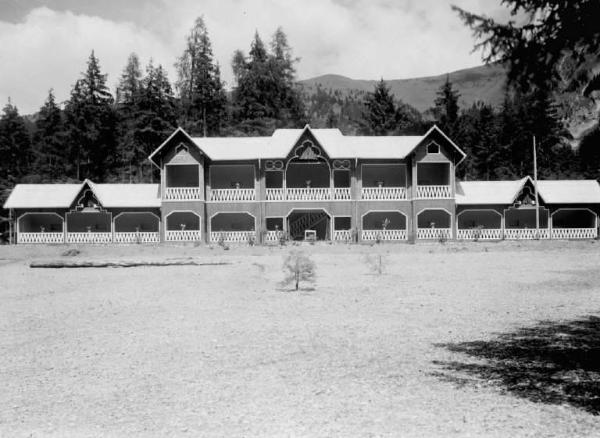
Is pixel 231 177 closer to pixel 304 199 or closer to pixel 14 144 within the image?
pixel 304 199

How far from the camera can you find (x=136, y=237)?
39031 millimetres

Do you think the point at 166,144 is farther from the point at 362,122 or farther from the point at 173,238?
the point at 362,122

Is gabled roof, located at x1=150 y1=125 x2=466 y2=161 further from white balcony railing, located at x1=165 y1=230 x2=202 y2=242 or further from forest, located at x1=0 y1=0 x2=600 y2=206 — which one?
forest, located at x1=0 y1=0 x2=600 y2=206

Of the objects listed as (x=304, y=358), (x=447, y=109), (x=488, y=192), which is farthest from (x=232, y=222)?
(x=447, y=109)

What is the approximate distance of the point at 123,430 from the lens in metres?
5.84

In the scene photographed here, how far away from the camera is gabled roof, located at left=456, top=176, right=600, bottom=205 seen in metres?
40.1

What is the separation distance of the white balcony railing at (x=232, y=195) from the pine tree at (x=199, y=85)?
2048 cm

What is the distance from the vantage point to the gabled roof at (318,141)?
37.8 metres

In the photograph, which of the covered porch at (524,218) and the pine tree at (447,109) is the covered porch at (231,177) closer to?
the covered porch at (524,218)

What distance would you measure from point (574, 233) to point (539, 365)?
3588 centimetres

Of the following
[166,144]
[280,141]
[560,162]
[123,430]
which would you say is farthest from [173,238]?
[560,162]

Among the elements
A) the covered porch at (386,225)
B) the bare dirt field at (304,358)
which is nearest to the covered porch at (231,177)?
the covered porch at (386,225)

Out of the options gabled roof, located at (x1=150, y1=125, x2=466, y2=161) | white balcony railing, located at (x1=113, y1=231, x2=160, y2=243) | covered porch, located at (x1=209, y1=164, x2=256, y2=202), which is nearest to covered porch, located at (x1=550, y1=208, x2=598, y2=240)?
gabled roof, located at (x1=150, y1=125, x2=466, y2=161)

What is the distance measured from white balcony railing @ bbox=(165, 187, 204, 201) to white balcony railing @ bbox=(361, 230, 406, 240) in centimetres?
1151
